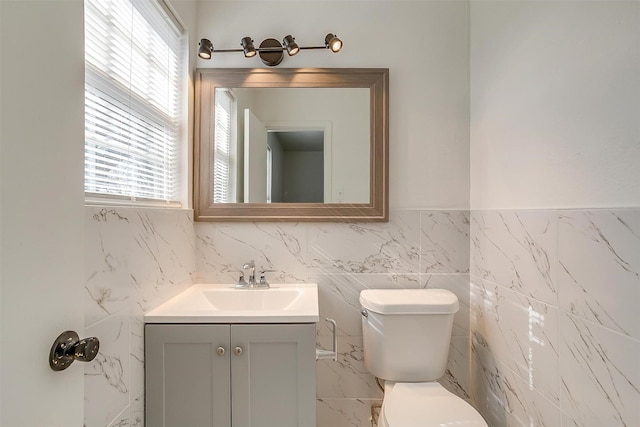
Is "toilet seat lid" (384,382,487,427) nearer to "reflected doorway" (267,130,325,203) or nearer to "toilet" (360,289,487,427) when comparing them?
"toilet" (360,289,487,427)

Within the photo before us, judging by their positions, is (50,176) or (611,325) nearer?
(50,176)

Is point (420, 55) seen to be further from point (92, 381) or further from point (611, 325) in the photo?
point (92, 381)

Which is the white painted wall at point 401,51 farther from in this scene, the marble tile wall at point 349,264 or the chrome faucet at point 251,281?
the chrome faucet at point 251,281

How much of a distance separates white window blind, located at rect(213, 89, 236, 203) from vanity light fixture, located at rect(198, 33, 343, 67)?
20 centimetres

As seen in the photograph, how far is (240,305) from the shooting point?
1545 mm

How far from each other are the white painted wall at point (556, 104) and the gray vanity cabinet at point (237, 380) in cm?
104

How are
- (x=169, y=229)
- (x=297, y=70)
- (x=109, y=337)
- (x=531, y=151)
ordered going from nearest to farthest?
(x=109, y=337) < (x=531, y=151) < (x=169, y=229) < (x=297, y=70)

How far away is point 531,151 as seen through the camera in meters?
1.20

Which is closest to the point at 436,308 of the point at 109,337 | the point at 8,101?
the point at 109,337

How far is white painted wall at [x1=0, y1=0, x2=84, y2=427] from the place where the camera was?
44 cm

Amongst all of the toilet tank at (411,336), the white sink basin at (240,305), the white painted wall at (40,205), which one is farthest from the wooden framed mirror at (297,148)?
the white painted wall at (40,205)

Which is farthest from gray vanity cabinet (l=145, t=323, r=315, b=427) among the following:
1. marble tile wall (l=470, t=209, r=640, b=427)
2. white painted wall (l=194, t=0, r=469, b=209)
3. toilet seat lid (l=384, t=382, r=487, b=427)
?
white painted wall (l=194, t=0, r=469, b=209)

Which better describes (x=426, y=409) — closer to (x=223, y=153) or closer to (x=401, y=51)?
(x=223, y=153)

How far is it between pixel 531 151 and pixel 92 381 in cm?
166
